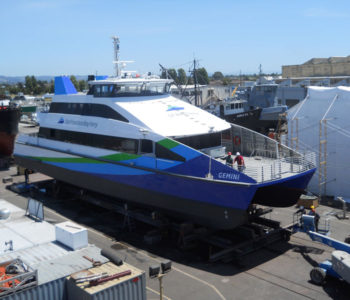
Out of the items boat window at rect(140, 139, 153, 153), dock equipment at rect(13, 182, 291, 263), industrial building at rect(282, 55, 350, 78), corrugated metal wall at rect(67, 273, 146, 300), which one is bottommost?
dock equipment at rect(13, 182, 291, 263)

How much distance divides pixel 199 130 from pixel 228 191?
265cm

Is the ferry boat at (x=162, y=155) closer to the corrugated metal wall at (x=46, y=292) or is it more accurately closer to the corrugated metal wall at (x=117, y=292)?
the corrugated metal wall at (x=117, y=292)

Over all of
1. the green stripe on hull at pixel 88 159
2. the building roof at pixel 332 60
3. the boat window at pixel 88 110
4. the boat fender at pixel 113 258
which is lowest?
the boat fender at pixel 113 258

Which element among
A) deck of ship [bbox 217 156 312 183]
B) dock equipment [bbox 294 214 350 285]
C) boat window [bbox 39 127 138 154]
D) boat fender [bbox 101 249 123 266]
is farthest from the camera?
boat window [bbox 39 127 138 154]

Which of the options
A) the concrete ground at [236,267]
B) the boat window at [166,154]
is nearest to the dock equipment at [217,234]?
the concrete ground at [236,267]

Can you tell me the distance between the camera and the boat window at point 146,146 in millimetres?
11281

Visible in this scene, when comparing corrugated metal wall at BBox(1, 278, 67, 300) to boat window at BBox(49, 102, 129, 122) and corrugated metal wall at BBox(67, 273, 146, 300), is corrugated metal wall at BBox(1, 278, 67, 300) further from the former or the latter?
boat window at BBox(49, 102, 129, 122)

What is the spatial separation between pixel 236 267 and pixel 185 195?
224 centimetres

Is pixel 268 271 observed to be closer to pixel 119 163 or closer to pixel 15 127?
pixel 119 163

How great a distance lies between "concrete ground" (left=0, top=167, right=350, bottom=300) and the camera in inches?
328

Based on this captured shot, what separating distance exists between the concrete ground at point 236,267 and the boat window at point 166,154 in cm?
242

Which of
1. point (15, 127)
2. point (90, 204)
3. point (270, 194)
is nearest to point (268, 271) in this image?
point (270, 194)

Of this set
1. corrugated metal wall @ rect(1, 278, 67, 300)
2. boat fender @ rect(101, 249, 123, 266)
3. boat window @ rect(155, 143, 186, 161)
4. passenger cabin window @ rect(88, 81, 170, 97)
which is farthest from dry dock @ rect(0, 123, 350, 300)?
passenger cabin window @ rect(88, 81, 170, 97)

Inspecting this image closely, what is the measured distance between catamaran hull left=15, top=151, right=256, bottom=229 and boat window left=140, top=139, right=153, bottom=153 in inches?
29.1
